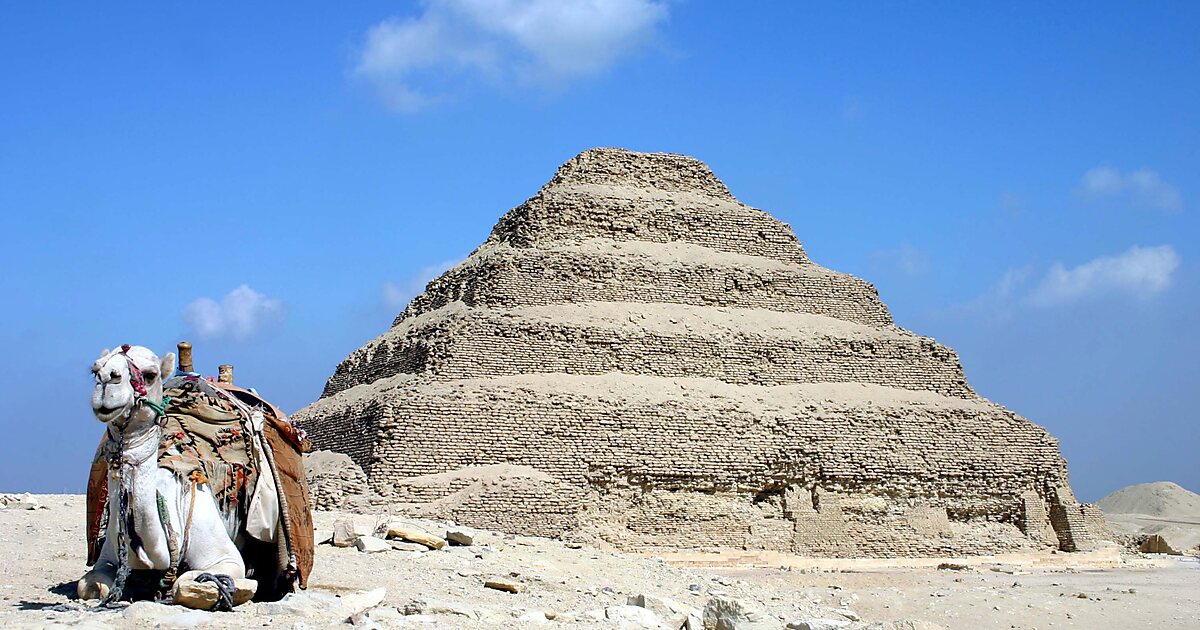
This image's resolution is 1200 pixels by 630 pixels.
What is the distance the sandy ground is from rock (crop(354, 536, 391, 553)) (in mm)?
124

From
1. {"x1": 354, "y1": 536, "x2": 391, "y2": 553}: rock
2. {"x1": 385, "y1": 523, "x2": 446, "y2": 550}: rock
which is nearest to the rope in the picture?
{"x1": 354, "y1": 536, "x2": 391, "y2": 553}: rock

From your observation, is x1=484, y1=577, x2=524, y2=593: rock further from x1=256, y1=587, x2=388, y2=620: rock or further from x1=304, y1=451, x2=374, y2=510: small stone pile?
x1=304, y1=451, x2=374, y2=510: small stone pile

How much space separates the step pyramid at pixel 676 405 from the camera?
86.0 feet

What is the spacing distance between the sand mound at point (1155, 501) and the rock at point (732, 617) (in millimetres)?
55617

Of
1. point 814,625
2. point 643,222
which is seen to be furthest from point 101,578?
point 643,222

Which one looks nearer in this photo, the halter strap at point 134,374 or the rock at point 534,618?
the halter strap at point 134,374

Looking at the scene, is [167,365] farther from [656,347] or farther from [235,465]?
[656,347]

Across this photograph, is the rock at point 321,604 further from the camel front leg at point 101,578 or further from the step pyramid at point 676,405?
the step pyramid at point 676,405

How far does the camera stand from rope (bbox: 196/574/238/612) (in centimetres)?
888

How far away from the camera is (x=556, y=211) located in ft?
109

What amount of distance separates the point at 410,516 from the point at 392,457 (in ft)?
7.64

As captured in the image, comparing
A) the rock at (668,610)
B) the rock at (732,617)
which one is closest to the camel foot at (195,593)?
the rock at (668,610)

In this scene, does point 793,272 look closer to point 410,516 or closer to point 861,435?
point 861,435

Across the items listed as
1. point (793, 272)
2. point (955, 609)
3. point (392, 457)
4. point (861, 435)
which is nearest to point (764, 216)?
point (793, 272)
